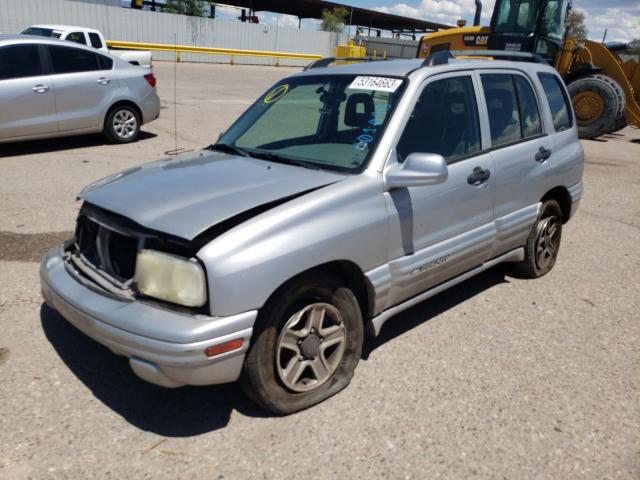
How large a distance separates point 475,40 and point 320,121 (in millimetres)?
12785

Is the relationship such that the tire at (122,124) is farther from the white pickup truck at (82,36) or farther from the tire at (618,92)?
the tire at (618,92)

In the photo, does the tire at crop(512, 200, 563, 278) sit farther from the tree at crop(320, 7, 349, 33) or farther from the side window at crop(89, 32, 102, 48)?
the tree at crop(320, 7, 349, 33)

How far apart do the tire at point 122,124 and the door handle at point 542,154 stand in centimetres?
733

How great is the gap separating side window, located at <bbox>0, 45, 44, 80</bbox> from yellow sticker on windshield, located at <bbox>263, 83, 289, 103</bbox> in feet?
18.2

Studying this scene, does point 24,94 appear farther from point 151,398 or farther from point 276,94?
point 151,398

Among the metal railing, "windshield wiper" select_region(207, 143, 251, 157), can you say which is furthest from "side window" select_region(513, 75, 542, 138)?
the metal railing

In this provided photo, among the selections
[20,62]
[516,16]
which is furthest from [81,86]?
[516,16]

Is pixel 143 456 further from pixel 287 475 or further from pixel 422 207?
pixel 422 207

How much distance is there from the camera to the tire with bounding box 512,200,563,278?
15.5 feet

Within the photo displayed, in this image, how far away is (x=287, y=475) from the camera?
8.38 ft

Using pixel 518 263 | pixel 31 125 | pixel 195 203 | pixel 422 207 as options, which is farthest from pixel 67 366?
pixel 31 125

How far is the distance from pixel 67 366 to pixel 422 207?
7.56 feet

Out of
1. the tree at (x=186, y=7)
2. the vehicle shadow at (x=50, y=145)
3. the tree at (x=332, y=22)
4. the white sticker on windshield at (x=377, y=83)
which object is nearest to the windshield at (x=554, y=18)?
the vehicle shadow at (x=50, y=145)

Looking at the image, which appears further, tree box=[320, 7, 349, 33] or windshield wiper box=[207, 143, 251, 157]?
tree box=[320, 7, 349, 33]
